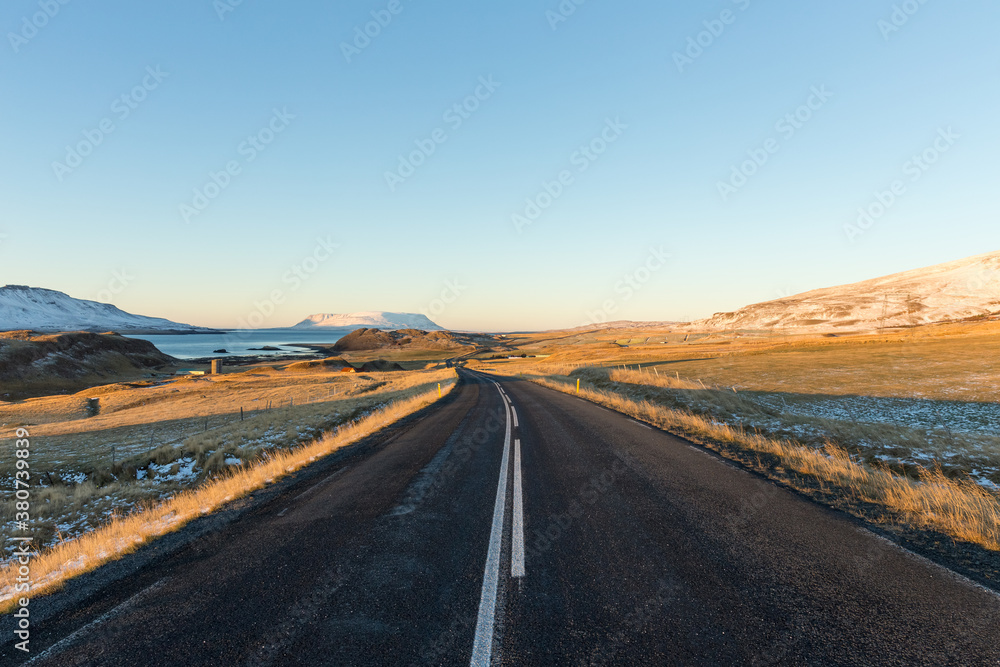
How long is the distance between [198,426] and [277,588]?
2263cm

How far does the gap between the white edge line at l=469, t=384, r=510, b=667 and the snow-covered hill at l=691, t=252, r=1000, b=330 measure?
4191 inches

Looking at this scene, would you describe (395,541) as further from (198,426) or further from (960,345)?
(960,345)

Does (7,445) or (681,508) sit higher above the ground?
(681,508)

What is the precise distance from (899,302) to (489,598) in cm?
13105

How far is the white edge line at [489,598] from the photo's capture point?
9.66ft

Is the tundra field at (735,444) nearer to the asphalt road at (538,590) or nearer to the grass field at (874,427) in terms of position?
the grass field at (874,427)

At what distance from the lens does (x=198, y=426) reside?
845 inches

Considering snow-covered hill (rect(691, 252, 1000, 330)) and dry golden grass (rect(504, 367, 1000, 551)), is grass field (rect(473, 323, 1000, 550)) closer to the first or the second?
dry golden grass (rect(504, 367, 1000, 551))

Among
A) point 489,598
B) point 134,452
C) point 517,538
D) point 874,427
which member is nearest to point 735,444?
point 874,427

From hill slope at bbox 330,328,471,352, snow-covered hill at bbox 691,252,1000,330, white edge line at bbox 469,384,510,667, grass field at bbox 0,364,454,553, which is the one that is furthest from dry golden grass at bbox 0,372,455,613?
hill slope at bbox 330,328,471,352

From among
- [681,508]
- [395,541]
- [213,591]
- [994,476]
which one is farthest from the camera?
[994,476]

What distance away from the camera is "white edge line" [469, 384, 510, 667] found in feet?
9.66

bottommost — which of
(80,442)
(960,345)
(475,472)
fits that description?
(80,442)

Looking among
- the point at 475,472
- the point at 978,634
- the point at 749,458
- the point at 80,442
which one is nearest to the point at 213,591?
the point at 475,472
